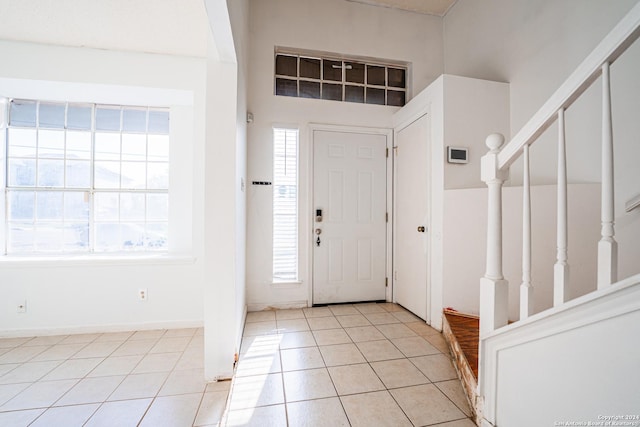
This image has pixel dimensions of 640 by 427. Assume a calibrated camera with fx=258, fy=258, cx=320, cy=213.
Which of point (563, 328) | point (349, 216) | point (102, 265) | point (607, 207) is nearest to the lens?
point (607, 207)

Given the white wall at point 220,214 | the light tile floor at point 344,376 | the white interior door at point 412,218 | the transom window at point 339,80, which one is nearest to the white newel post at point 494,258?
the light tile floor at point 344,376

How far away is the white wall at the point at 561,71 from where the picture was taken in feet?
5.87

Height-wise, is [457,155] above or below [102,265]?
above

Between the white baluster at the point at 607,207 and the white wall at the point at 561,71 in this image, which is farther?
the white wall at the point at 561,71

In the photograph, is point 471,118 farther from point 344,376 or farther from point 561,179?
point 344,376

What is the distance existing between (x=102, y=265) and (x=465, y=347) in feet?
10.7

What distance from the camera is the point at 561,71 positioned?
A: 7.26 ft

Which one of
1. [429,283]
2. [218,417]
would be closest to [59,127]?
[218,417]

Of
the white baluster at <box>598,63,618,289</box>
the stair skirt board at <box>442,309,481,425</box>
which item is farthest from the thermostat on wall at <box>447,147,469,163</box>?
the white baluster at <box>598,63,618,289</box>

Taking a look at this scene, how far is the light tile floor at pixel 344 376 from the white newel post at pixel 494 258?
64cm

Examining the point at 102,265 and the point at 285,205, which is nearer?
the point at 102,265

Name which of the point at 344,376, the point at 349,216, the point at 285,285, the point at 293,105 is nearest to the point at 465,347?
the point at 344,376

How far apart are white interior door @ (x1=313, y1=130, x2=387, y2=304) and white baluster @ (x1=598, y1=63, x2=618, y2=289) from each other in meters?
2.38

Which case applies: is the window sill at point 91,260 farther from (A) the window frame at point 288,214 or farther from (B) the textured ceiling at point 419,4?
(B) the textured ceiling at point 419,4
